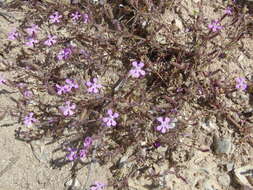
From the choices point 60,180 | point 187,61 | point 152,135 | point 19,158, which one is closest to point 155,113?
point 152,135

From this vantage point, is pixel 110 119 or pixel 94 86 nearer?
pixel 110 119

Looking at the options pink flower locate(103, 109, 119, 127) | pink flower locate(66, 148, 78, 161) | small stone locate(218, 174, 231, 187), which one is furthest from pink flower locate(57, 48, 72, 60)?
small stone locate(218, 174, 231, 187)

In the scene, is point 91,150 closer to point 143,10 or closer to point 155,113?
point 155,113

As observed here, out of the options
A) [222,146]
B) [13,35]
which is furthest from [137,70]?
[13,35]

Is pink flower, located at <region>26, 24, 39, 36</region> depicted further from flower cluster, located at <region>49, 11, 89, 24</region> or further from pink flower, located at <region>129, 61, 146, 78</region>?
pink flower, located at <region>129, 61, 146, 78</region>

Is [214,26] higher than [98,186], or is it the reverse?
[214,26]

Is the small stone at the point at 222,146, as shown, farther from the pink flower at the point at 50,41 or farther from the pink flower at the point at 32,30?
the pink flower at the point at 32,30

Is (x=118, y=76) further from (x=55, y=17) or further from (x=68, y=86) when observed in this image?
(x=55, y=17)

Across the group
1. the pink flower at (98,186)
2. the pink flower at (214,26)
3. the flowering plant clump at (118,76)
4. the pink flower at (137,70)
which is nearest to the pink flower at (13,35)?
the flowering plant clump at (118,76)
